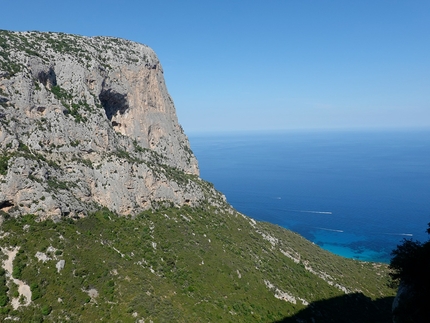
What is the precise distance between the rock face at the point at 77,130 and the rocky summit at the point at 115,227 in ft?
0.59

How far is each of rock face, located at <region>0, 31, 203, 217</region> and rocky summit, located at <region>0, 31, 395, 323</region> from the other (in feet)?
0.59

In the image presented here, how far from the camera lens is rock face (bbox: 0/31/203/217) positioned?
118 feet

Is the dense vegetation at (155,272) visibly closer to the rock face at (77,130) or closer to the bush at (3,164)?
the rock face at (77,130)

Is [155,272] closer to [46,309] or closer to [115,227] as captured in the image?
[115,227]

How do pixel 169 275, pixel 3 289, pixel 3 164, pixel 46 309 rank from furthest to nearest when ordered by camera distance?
1. pixel 169 275
2. pixel 3 164
3. pixel 3 289
4. pixel 46 309

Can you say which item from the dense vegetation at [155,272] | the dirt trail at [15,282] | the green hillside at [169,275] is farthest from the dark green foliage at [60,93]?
the dirt trail at [15,282]

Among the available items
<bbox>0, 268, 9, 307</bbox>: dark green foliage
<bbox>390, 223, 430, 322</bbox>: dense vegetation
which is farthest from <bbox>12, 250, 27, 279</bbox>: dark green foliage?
<bbox>390, 223, 430, 322</bbox>: dense vegetation

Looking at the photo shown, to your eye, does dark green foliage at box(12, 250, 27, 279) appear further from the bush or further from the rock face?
the bush

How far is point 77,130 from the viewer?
44.7m

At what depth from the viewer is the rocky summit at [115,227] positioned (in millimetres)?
29141

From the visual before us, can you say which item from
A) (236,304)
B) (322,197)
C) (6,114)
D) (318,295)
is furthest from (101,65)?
(322,197)

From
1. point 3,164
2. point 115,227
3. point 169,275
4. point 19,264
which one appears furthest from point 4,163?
point 169,275

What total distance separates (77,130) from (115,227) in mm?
16914

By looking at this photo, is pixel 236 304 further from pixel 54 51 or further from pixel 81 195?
pixel 54 51
